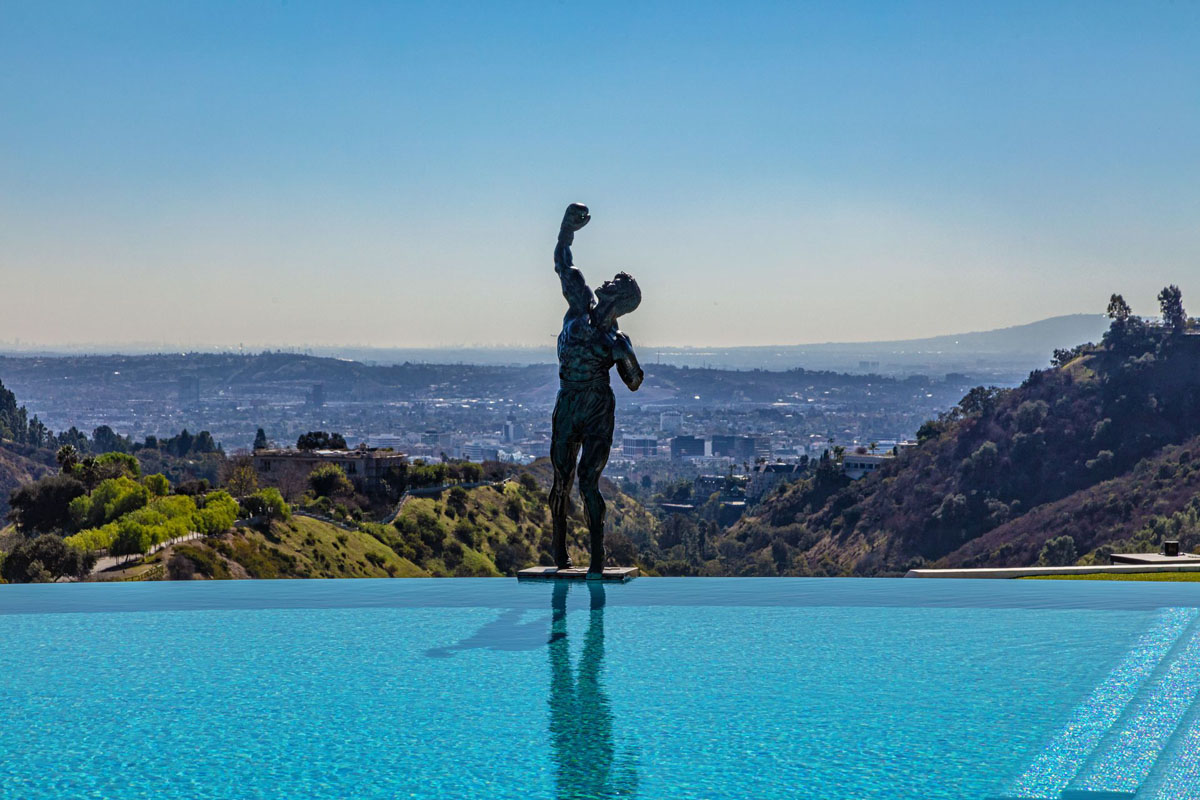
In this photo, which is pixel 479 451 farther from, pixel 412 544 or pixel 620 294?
pixel 620 294

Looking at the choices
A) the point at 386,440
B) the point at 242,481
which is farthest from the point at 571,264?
the point at 386,440

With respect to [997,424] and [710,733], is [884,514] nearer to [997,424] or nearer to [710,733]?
[997,424]

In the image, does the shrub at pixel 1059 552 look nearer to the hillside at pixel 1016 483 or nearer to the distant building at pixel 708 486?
the hillside at pixel 1016 483

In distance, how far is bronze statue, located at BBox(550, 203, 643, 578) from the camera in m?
8.73

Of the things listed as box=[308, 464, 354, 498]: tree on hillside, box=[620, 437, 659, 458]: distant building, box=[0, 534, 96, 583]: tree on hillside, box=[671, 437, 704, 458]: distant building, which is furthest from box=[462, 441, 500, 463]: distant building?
box=[0, 534, 96, 583]: tree on hillside

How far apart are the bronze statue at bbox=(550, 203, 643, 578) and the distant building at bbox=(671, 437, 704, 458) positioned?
15198cm

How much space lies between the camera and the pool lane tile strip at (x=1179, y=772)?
184 inches

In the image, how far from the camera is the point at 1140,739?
5.35m

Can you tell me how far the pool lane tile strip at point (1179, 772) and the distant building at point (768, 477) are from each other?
94710 mm

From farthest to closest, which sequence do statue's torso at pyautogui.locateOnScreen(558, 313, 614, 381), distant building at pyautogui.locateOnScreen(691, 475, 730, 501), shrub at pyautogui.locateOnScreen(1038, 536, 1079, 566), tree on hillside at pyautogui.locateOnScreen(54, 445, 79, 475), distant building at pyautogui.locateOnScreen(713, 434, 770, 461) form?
distant building at pyautogui.locateOnScreen(713, 434, 770, 461), distant building at pyautogui.locateOnScreen(691, 475, 730, 501), shrub at pyautogui.locateOnScreen(1038, 536, 1079, 566), tree on hillside at pyautogui.locateOnScreen(54, 445, 79, 475), statue's torso at pyautogui.locateOnScreen(558, 313, 614, 381)

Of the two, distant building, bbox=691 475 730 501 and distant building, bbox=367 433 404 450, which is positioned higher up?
distant building, bbox=367 433 404 450

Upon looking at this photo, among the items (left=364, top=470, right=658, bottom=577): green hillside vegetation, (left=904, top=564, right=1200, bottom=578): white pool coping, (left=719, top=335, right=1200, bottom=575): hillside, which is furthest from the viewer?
(left=719, top=335, right=1200, bottom=575): hillside

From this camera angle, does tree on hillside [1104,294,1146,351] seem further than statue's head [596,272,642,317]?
Yes

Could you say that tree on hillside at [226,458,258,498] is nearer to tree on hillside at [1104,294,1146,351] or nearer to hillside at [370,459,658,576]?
hillside at [370,459,658,576]
